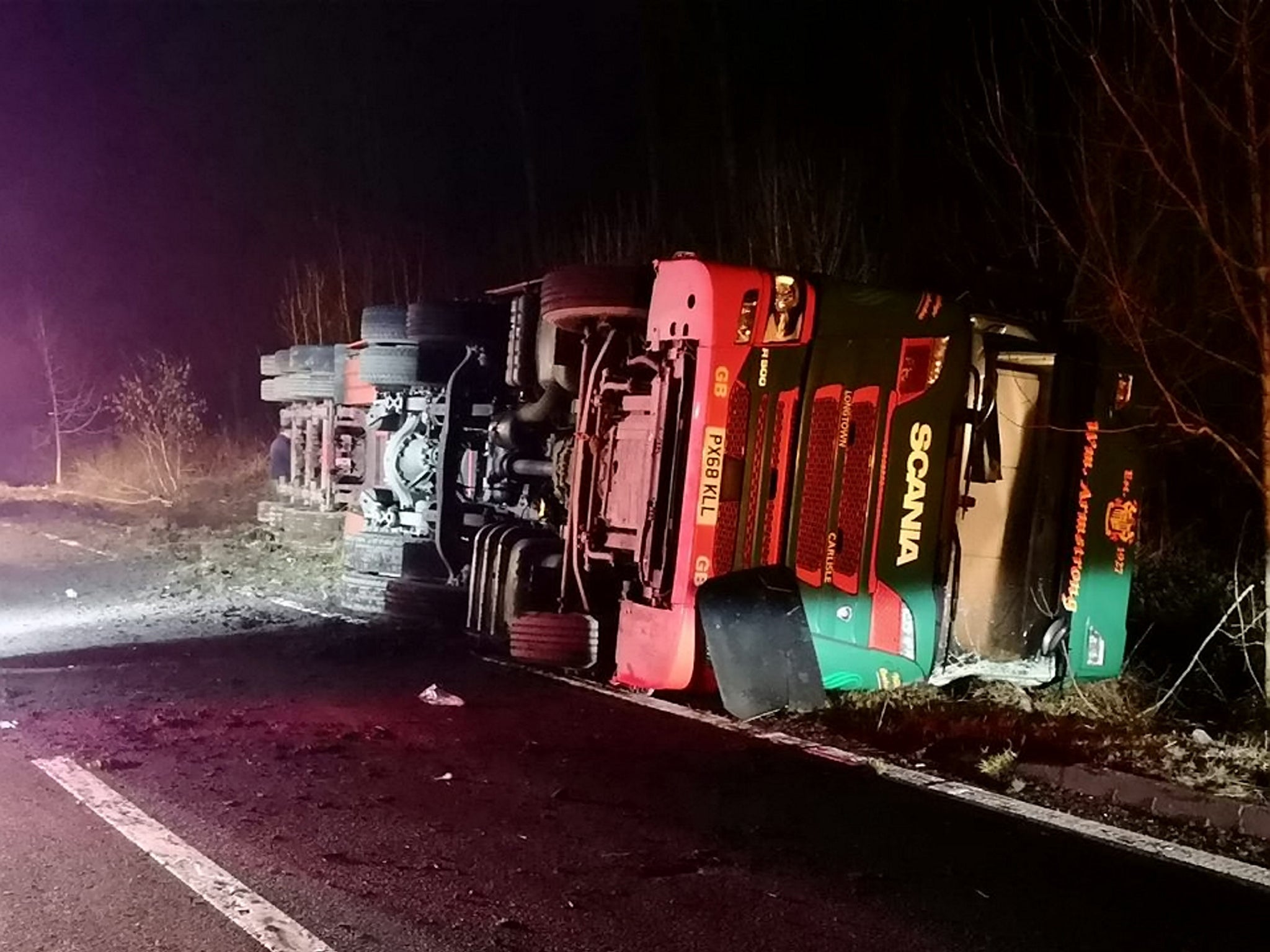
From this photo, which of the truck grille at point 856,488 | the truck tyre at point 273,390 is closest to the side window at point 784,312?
the truck grille at point 856,488

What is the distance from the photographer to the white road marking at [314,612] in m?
9.26

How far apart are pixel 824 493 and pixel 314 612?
17.0 feet

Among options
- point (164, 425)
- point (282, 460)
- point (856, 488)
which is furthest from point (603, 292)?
point (164, 425)

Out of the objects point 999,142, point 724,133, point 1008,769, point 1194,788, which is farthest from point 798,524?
point 724,133

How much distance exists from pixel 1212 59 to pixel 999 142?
17.2ft

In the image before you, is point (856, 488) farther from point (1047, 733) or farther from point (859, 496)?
point (1047, 733)

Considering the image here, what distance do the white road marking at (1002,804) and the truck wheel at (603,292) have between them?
7.36 ft

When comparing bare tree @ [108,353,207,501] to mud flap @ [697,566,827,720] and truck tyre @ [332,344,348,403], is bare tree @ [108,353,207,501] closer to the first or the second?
truck tyre @ [332,344,348,403]

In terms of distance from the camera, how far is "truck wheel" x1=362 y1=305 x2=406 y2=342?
383 inches

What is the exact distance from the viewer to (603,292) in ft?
22.5

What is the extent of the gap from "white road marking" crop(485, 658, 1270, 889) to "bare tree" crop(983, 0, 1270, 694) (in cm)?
193

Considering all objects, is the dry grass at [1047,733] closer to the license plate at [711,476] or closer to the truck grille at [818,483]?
the truck grille at [818,483]

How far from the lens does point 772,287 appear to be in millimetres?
5957

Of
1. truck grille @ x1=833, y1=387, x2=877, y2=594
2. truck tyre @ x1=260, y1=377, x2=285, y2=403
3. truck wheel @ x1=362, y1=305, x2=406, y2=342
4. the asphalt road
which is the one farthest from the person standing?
truck grille @ x1=833, y1=387, x2=877, y2=594
